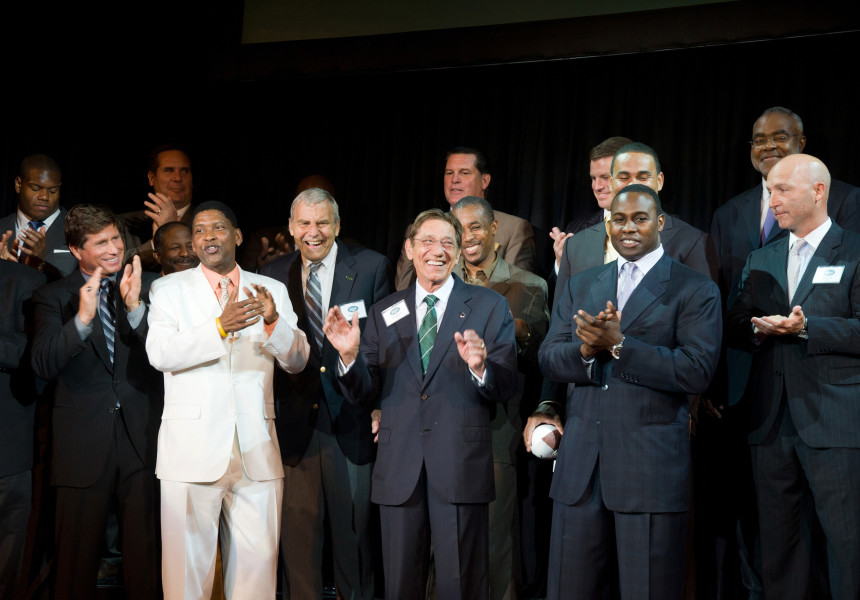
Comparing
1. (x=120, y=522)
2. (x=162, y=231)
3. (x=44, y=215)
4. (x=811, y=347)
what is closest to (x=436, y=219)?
(x=811, y=347)

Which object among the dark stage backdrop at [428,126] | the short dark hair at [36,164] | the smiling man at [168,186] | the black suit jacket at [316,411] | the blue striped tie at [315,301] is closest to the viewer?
the black suit jacket at [316,411]

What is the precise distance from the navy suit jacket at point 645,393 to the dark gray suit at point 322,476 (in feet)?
3.74

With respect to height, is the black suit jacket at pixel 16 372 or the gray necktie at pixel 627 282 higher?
the gray necktie at pixel 627 282

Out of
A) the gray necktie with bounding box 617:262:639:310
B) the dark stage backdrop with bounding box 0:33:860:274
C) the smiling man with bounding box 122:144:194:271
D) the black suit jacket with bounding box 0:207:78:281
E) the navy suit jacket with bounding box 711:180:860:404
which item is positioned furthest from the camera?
the smiling man with bounding box 122:144:194:271

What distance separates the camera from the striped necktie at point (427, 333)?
12.4ft

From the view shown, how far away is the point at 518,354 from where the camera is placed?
439 centimetres

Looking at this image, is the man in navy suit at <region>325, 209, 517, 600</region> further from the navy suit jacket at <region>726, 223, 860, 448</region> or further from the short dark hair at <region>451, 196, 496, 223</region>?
the navy suit jacket at <region>726, 223, 860, 448</region>

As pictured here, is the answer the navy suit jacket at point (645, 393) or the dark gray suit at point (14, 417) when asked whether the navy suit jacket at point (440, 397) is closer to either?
the navy suit jacket at point (645, 393)

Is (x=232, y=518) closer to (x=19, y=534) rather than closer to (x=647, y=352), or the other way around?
(x=19, y=534)

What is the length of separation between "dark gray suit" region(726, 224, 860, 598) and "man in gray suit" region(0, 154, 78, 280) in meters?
3.56

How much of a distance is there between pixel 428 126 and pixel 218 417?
10.4ft

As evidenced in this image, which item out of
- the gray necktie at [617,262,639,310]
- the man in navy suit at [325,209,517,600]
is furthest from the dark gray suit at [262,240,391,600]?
the gray necktie at [617,262,639,310]

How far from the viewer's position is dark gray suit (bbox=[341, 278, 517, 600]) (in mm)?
3561

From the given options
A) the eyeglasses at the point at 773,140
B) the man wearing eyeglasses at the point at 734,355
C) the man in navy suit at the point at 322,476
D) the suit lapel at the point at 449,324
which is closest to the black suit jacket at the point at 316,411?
the man in navy suit at the point at 322,476
